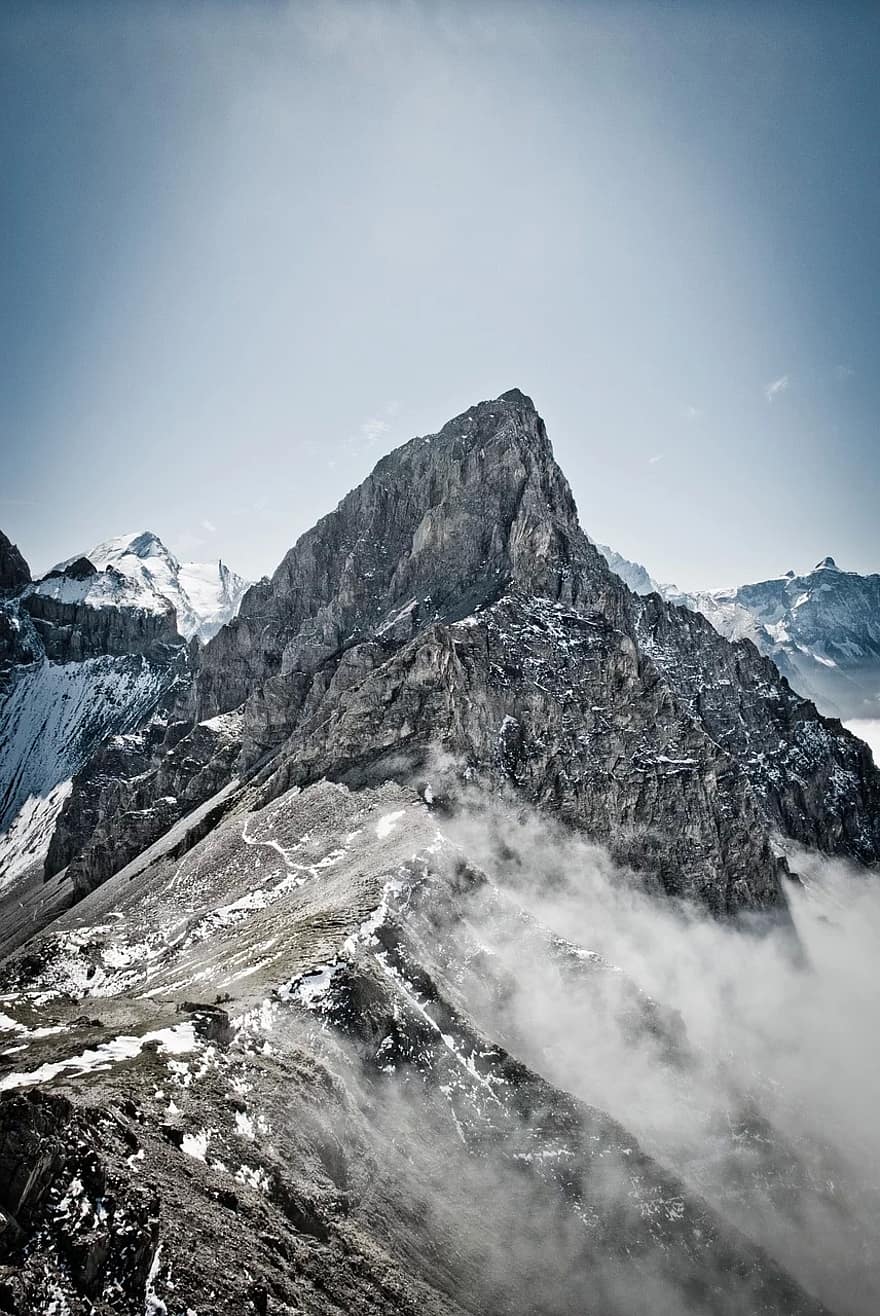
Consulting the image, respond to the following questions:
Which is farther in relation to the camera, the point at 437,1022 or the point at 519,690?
the point at 519,690

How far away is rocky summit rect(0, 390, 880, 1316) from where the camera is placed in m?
36.7

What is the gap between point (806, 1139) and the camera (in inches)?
3157

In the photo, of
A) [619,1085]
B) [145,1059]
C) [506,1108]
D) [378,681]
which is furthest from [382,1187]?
[378,681]

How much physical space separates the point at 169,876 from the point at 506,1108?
71831 millimetres

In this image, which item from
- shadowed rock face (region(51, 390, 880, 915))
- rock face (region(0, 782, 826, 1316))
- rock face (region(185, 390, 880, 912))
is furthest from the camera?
rock face (region(185, 390, 880, 912))

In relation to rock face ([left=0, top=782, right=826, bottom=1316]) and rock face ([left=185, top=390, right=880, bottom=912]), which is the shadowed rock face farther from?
rock face ([left=0, top=782, right=826, bottom=1316])

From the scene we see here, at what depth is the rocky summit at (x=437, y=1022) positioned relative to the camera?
1443 inches

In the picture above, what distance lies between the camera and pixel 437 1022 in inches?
2501

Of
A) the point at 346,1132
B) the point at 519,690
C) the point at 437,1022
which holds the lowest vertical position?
the point at 346,1132

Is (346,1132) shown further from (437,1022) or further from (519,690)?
(519,690)

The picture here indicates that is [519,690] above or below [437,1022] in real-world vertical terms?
above

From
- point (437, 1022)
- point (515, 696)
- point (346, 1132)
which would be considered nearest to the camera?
point (346, 1132)

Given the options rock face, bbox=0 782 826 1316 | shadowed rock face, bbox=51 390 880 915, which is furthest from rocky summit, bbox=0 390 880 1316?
shadowed rock face, bbox=51 390 880 915

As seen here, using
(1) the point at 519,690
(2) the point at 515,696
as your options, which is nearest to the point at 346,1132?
(2) the point at 515,696
